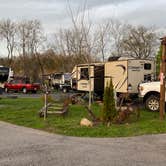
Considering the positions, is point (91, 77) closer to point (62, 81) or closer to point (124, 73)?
point (124, 73)

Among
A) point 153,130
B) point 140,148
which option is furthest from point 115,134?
point 140,148

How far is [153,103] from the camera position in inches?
736

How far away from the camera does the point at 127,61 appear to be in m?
22.5

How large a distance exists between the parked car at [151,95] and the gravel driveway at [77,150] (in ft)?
24.5

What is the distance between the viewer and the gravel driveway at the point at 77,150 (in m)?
7.81

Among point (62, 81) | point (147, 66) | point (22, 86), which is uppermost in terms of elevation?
point (147, 66)

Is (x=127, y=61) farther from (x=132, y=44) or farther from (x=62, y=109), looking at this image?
(x=132, y=44)

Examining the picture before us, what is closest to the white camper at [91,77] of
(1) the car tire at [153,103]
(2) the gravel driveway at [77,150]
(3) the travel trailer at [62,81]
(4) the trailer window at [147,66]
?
(4) the trailer window at [147,66]

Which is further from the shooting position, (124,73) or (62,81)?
(62,81)

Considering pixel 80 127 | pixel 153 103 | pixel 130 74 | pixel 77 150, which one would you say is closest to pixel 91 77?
pixel 130 74

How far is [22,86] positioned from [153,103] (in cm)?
2610

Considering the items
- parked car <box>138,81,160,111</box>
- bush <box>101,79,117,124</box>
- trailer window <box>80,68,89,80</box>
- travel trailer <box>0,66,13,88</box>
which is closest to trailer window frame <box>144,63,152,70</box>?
parked car <box>138,81,160,111</box>

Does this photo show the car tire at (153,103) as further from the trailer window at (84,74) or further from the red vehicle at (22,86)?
the red vehicle at (22,86)

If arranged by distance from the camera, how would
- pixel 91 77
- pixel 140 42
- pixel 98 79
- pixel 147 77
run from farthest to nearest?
pixel 140 42
pixel 98 79
pixel 91 77
pixel 147 77
